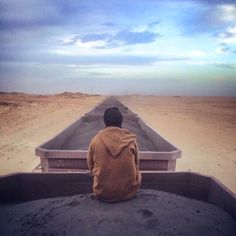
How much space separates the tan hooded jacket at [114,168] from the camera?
3.33 m

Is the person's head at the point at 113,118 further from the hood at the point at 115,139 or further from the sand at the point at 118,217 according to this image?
the sand at the point at 118,217

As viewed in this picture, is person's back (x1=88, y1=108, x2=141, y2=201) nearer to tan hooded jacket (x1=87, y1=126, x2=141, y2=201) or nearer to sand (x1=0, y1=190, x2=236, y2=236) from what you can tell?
tan hooded jacket (x1=87, y1=126, x2=141, y2=201)

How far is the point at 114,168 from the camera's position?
334cm

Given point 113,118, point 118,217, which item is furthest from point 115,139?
point 118,217

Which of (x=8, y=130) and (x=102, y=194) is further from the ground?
(x=102, y=194)

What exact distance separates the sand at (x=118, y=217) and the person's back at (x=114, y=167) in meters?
0.12

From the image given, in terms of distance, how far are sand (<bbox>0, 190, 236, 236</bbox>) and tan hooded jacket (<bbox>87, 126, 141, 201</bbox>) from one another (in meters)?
0.11

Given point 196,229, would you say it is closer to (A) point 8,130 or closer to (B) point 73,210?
(B) point 73,210

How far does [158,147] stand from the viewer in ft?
20.3

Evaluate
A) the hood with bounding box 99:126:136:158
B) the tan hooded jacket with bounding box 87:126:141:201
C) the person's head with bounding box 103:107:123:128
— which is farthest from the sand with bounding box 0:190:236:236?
the person's head with bounding box 103:107:123:128

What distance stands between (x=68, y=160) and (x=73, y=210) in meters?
1.43

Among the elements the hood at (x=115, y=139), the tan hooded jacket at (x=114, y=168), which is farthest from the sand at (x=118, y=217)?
the hood at (x=115, y=139)

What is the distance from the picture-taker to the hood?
334 centimetres

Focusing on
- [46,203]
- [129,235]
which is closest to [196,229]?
[129,235]
